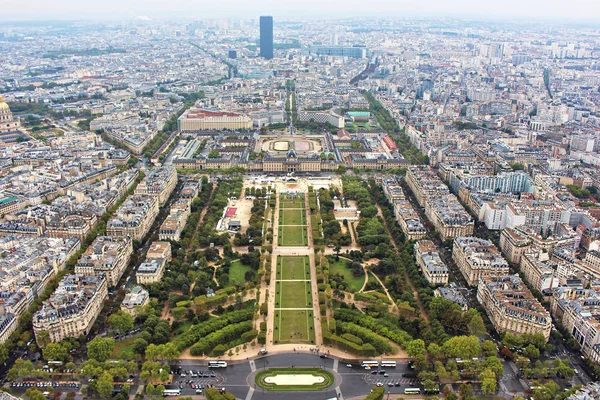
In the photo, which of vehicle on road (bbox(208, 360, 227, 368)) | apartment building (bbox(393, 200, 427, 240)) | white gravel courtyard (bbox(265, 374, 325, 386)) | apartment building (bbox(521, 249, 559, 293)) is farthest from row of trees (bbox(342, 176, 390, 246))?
vehicle on road (bbox(208, 360, 227, 368))

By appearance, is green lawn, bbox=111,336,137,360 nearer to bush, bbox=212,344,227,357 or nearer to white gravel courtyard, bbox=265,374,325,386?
bush, bbox=212,344,227,357

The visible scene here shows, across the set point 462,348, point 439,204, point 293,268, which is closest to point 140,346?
point 293,268

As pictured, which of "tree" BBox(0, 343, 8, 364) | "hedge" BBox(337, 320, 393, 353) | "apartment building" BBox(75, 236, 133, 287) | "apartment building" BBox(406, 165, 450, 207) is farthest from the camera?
"apartment building" BBox(406, 165, 450, 207)

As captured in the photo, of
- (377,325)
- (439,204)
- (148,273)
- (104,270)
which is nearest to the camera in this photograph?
(377,325)

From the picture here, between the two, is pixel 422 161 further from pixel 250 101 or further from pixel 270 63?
pixel 270 63

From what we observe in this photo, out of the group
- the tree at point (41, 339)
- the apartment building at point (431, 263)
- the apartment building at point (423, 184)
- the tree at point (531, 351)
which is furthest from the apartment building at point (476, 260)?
the tree at point (41, 339)

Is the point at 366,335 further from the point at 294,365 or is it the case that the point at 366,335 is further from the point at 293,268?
the point at 293,268
